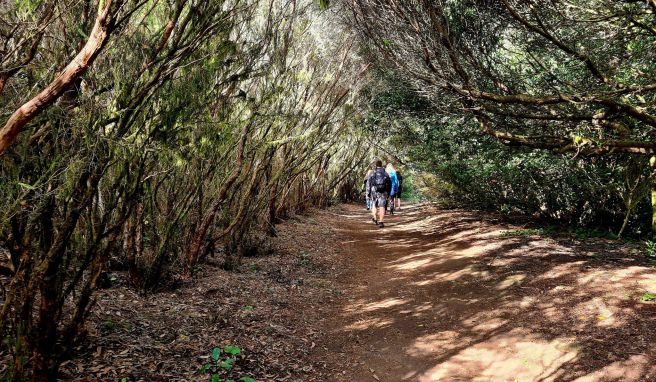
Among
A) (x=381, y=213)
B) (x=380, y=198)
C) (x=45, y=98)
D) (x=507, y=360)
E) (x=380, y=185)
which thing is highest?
(x=45, y=98)

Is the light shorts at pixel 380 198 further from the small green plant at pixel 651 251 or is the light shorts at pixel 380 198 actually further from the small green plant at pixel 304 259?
the small green plant at pixel 651 251

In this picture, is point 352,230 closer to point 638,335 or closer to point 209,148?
point 209,148

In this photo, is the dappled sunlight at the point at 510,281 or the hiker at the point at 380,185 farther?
the hiker at the point at 380,185

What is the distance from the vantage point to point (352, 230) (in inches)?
583

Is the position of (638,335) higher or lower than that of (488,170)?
lower

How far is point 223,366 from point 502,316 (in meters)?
3.50

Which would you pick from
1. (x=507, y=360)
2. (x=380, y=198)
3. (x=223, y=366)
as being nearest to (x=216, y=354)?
(x=223, y=366)

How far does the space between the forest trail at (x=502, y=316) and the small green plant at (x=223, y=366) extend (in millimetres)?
1031

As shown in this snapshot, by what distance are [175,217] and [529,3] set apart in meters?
5.41

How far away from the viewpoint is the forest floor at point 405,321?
4.18m

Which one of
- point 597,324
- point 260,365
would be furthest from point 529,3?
point 260,365

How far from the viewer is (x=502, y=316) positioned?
5562mm

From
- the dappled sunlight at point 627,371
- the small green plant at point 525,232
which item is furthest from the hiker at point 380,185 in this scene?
the dappled sunlight at point 627,371

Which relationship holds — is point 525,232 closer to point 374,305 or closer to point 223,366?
point 374,305
